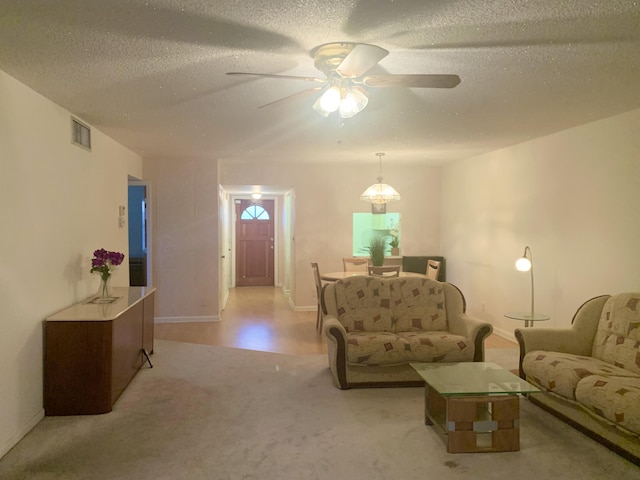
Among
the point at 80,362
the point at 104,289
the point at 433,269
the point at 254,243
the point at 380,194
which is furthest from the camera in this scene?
the point at 254,243

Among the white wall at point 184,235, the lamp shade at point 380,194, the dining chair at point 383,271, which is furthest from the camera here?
the white wall at point 184,235

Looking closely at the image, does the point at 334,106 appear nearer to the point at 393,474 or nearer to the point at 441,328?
the point at 393,474

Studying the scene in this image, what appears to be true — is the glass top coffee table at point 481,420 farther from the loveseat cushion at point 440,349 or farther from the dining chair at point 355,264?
the dining chair at point 355,264

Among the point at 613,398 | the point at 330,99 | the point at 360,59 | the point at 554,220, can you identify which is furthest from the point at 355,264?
the point at 360,59

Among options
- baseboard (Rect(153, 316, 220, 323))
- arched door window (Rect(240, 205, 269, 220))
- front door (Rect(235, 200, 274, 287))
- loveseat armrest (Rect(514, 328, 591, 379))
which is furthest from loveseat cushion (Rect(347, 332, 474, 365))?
arched door window (Rect(240, 205, 269, 220))

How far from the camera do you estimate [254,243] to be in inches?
432

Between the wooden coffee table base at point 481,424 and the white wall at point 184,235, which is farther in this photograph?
the white wall at point 184,235

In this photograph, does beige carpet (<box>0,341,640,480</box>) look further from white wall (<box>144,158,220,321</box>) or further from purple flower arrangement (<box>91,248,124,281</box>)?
white wall (<box>144,158,220,321</box>)

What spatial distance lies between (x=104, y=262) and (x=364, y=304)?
2341mm

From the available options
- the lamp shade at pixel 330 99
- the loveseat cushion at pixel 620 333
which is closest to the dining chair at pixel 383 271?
the loveseat cushion at pixel 620 333

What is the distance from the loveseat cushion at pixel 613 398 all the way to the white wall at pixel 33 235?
3568 mm

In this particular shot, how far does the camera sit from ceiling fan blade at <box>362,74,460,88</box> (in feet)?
8.02

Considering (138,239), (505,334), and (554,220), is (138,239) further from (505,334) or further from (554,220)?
(554,220)

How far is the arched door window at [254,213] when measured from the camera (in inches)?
432
